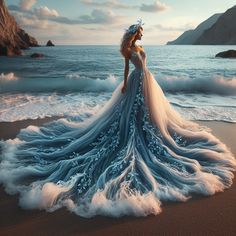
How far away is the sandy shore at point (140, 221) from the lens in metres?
4.22

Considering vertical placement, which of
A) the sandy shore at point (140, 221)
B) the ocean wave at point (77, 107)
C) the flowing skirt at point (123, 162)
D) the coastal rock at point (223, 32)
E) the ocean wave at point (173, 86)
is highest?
the flowing skirt at point (123, 162)

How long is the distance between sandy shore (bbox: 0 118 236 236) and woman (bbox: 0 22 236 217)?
0.14 metres

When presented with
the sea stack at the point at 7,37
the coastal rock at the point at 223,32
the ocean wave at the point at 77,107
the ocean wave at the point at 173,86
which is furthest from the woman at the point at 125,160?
the coastal rock at the point at 223,32

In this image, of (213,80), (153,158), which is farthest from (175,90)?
(153,158)

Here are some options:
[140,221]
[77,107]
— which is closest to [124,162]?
[140,221]

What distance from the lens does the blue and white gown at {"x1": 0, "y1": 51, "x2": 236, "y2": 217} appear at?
4820 millimetres

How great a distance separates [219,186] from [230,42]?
150 meters

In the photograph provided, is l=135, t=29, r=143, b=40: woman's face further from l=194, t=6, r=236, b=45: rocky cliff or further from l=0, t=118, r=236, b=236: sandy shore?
l=194, t=6, r=236, b=45: rocky cliff

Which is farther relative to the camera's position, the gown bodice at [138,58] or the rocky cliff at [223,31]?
the rocky cliff at [223,31]

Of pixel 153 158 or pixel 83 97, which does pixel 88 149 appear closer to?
pixel 153 158

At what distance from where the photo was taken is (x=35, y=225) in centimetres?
438

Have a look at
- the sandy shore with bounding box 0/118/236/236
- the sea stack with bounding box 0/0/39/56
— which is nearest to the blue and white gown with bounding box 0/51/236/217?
the sandy shore with bounding box 0/118/236/236

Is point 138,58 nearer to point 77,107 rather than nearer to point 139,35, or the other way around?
point 139,35

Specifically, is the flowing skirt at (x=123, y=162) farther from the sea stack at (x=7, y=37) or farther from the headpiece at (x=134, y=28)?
the sea stack at (x=7, y=37)
